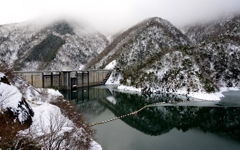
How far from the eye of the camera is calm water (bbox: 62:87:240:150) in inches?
869

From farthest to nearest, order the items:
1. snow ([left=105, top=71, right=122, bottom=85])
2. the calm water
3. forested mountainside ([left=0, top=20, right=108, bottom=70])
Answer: forested mountainside ([left=0, top=20, right=108, bottom=70]) < snow ([left=105, top=71, right=122, bottom=85]) < the calm water

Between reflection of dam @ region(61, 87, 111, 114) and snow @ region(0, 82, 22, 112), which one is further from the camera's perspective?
reflection of dam @ region(61, 87, 111, 114)

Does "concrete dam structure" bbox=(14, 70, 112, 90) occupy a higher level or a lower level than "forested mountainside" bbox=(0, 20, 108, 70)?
lower

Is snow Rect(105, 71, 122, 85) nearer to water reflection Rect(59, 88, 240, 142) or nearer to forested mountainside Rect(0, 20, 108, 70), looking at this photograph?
water reflection Rect(59, 88, 240, 142)

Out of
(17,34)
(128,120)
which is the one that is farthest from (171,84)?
(17,34)

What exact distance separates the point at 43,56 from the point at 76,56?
21.7m

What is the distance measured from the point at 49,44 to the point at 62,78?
88.8 metres

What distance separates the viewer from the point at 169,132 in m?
26.9

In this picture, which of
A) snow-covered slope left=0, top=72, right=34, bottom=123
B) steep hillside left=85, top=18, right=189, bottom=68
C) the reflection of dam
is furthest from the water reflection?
steep hillside left=85, top=18, right=189, bottom=68

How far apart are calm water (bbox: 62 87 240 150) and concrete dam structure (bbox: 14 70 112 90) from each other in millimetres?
29556

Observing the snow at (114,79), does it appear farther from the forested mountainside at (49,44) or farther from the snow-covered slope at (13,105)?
the snow-covered slope at (13,105)

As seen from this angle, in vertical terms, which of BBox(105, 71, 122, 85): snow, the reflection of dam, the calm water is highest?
BBox(105, 71, 122, 85): snow

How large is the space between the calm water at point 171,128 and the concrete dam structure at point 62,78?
97.0 ft

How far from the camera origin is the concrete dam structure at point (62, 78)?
63.0 m
